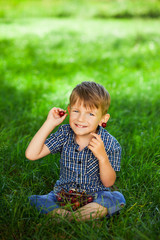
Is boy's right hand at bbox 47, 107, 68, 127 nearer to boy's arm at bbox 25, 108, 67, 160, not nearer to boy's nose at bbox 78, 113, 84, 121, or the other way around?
boy's arm at bbox 25, 108, 67, 160

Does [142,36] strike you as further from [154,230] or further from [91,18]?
[154,230]

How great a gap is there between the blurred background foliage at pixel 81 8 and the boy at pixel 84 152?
1369 cm

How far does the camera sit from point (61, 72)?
5738mm

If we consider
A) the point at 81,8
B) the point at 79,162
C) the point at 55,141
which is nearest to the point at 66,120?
the point at 55,141

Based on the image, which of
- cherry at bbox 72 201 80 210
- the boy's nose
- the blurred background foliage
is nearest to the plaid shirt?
cherry at bbox 72 201 80 210

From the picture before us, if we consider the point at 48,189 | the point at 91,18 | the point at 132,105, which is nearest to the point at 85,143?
the point at 48,189

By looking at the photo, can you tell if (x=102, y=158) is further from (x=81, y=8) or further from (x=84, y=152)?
(x=81, y=8)

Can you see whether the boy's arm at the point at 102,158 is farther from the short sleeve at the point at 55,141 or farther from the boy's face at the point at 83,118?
the short sleeve at the point at 55,141

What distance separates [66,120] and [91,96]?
103cm

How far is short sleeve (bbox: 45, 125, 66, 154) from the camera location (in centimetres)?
219

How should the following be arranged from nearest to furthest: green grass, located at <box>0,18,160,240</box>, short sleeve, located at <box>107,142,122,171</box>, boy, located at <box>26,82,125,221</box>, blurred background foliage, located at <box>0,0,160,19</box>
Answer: green grass, located at <box>0,18,160,240</box> < boy, located at <box>26,82,125,221</box> < short sleeve, located at <box>107,142,122,171</box> < blurred background foliage, located at <box>0,0,160,19</box>

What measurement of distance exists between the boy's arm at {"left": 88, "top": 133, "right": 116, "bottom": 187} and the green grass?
0.25 meters

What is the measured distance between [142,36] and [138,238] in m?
8.36

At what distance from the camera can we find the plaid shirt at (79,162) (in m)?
2.15
